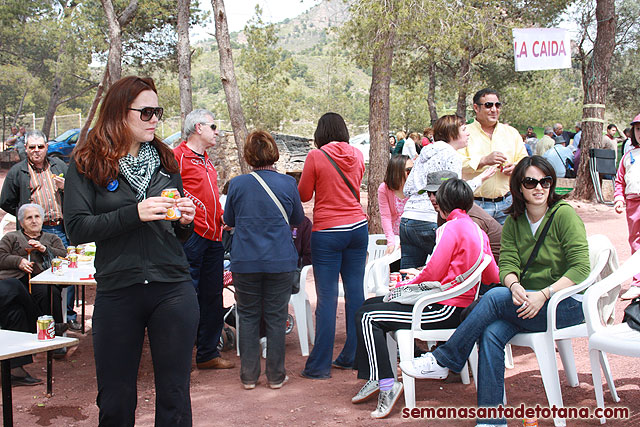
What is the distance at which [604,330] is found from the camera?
337cm

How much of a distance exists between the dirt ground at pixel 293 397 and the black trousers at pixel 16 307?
416 mm

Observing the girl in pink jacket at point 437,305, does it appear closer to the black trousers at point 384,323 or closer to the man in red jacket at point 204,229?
the black trousers at point 384,323

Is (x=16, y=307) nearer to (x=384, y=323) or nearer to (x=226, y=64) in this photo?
(x=384, y=323)

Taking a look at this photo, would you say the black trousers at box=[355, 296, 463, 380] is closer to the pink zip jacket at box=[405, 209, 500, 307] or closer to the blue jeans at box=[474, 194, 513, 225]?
the pink zip jacket at box=[405, 209, 500, 307]

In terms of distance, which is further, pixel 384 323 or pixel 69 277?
pixel 69 277

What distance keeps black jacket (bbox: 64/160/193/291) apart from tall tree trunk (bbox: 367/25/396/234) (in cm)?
671

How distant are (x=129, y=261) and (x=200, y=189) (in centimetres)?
229

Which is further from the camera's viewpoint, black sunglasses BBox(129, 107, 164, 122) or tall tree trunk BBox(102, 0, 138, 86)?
tall tree trunk BBox(102, 0, 138, 86)

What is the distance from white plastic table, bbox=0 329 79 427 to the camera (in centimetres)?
311

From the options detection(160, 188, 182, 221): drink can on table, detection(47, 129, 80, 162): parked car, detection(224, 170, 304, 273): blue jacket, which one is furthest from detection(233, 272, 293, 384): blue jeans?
detection(47, 129, 80, 162): parked car

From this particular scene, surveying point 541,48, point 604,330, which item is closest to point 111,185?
point 604,330

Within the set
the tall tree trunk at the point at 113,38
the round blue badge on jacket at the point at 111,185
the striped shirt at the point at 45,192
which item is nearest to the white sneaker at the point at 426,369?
the round blue badge on jacket at the point at 111,185

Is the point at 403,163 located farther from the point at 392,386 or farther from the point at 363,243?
the point at 392,386

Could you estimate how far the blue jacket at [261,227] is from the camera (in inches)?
178
